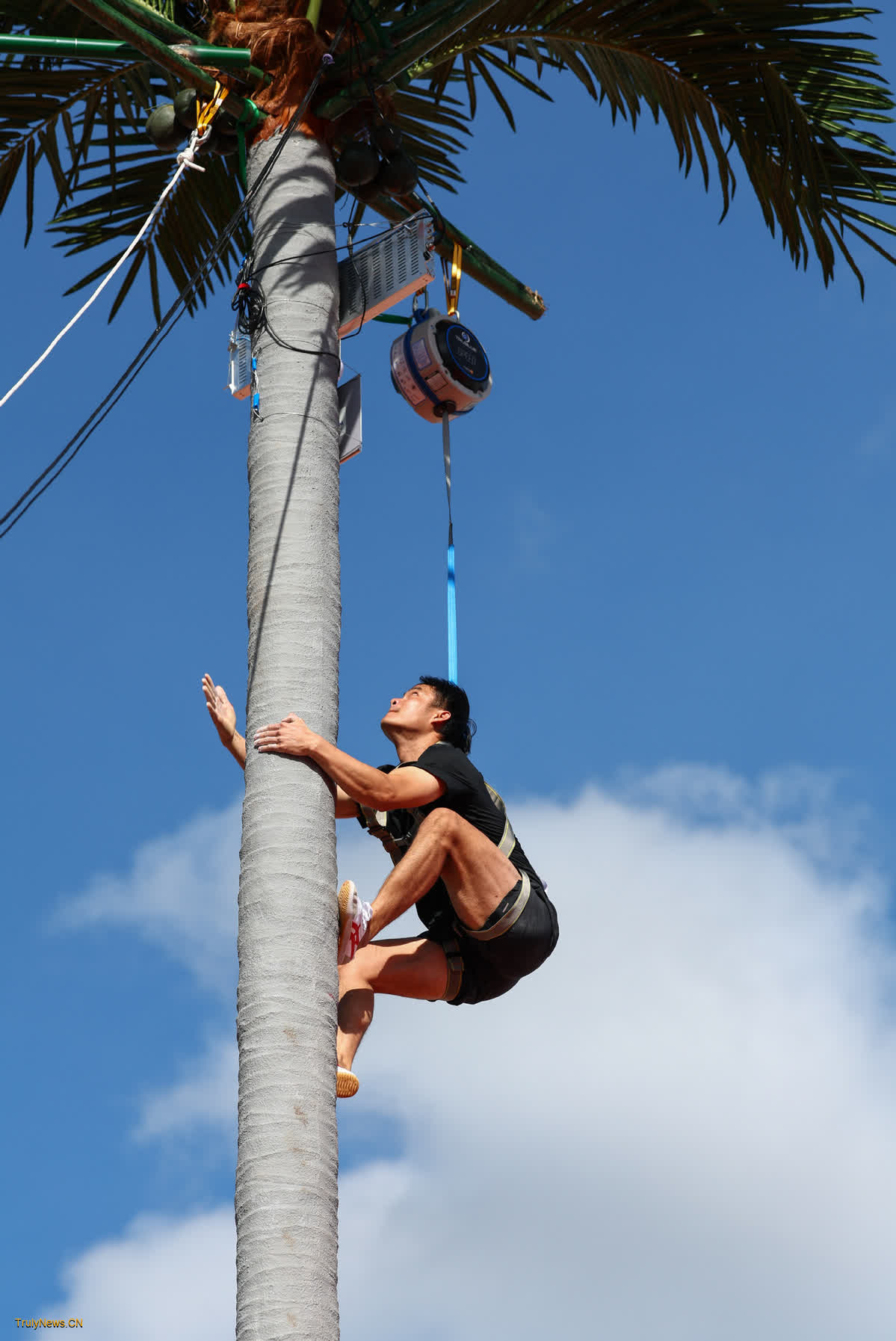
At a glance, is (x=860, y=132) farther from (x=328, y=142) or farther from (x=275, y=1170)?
(x=275, y=1170)

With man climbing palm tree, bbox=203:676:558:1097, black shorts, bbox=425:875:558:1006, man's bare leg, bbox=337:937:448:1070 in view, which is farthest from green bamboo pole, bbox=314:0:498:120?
man's bare leg, bbox=337:937:448:1070

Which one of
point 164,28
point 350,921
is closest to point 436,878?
point 350,921

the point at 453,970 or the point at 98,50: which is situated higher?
the point at 98,50

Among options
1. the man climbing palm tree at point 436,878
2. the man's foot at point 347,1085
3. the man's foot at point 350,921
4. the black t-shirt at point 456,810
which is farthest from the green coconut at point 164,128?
the man's foot at point 347,1085

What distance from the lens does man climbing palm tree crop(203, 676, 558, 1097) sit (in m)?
5.75

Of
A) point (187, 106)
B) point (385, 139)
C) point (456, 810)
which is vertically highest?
point (385, 139)

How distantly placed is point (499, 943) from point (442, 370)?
7.34 feet

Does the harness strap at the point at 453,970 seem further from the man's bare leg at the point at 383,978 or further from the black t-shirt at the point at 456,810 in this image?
the black t-shirt at the point at 456,810

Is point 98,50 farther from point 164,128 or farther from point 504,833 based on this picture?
point 504,833

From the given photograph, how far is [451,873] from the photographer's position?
6.00 m

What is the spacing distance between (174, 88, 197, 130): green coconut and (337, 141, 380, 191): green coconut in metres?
0.57

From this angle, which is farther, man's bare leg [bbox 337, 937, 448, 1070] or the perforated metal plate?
the perforated metal plate

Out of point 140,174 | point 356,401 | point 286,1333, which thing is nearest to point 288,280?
point 356,401

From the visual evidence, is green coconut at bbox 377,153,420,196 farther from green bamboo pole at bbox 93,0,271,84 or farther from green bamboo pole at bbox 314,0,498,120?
green bamboo pole at bbox 93,0,271,84
